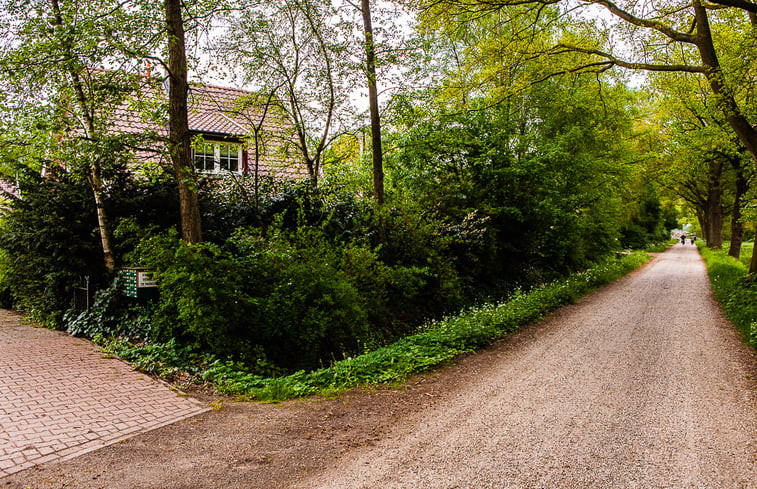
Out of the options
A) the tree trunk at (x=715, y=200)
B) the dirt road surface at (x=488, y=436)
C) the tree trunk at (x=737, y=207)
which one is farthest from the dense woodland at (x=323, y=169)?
the tree trunk at (x=715, y=200)

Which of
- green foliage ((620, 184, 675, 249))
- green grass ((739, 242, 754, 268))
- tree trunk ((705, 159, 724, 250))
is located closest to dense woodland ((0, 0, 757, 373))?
green grass ((739, 242, 754, 268))

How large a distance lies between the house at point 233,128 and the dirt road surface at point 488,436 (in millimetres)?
5067

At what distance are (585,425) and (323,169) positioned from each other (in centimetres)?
1027

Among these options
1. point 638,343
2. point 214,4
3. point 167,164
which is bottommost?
point 638,343

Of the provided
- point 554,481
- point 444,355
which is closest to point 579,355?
point 444,355

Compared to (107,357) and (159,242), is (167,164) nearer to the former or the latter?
(159,242)

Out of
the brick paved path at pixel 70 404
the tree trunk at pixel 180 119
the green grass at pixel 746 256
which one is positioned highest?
the tree trunk at pixel 180 119

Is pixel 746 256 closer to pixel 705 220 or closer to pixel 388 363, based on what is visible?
pixel 705 220

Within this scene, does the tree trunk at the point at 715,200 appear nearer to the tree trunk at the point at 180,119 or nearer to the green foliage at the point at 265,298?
the green foliage at the point at 265,298

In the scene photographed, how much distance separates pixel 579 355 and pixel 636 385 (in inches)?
56.7

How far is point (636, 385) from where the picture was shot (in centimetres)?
568

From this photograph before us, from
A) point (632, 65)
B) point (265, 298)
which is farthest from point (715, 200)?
point (265, 298)

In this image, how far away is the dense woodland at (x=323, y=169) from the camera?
709cm

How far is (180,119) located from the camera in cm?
761
